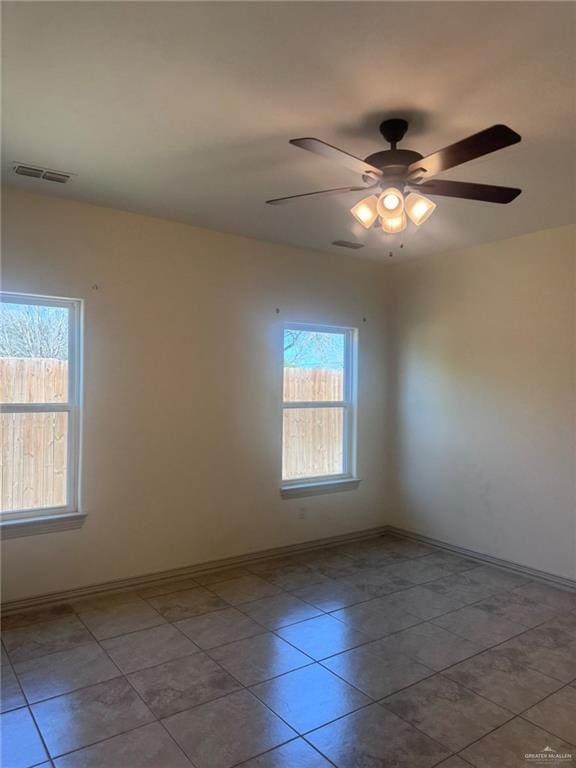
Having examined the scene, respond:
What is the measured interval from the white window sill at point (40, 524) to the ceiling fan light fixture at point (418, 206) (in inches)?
110

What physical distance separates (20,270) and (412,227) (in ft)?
9.03

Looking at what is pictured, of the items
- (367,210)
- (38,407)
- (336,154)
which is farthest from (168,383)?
(336,154)

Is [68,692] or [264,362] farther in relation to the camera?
[264,362]

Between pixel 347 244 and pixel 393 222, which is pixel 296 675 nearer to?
pixel 393 222

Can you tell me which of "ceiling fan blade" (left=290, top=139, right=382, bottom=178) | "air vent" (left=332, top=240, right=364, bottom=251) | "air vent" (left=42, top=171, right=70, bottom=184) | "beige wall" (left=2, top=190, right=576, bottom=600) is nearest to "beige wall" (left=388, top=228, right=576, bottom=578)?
"beige wall" (left=2, top=190, right=576, bottom=600)

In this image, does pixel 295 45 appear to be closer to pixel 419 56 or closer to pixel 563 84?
pixel 419 56

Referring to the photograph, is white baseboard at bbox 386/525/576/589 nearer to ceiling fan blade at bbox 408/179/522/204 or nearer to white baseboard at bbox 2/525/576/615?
white baseboard at bbox 2/525/576/615

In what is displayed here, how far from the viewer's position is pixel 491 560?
14.0 ft

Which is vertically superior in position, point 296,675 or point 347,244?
point 347,244

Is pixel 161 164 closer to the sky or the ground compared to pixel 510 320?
closer to the sky

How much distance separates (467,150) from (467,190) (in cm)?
38

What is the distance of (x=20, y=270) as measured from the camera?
329 centimetres

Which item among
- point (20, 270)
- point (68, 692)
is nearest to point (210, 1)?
point (20, 270)

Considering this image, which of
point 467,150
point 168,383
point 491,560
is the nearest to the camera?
point 467,150
